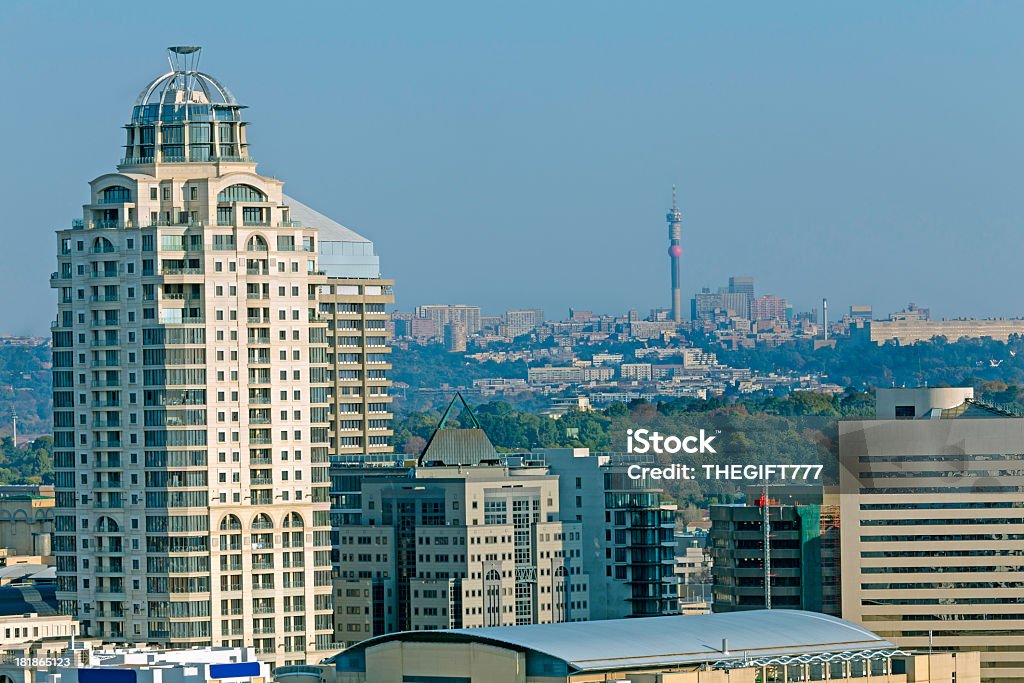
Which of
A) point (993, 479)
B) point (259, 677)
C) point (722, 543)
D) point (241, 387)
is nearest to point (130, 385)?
point (241, 387)

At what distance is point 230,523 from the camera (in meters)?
120

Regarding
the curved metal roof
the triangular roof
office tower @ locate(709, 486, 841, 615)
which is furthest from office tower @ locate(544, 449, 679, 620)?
the curved metal roof

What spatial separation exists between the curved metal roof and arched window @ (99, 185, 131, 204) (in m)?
22.7

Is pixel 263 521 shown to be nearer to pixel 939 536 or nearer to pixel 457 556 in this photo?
pixel 457 556

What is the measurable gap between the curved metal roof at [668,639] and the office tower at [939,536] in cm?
2588

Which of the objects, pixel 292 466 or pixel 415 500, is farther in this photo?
pixel 415 500

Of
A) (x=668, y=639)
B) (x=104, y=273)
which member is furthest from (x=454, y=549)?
(x=668, y=639)

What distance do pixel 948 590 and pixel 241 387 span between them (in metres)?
32.8

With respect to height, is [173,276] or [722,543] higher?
[173,276]

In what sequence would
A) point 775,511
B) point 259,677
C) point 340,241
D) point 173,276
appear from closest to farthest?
1. point 259,677
2. point 173,276
3. point 775,511
4. point 340,241

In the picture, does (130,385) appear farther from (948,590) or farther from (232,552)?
(948,590)

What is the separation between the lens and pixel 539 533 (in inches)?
5689

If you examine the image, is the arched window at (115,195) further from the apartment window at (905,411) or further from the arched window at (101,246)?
the apartment window at (905,411)

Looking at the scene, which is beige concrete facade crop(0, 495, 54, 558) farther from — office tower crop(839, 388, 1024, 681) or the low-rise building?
the low-rise building
